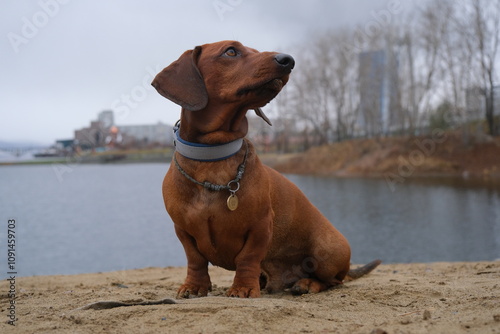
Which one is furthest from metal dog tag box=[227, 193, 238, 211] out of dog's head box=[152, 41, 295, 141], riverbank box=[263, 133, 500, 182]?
riverbank box=[263, 133, 500, 182]

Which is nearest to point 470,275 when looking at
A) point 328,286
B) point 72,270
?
point 328,286

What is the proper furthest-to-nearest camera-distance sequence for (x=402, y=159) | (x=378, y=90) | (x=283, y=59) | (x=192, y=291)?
(x=378, y=90) → (x=402, y=159) → (x=192, y=291) → (x=283, y=59)

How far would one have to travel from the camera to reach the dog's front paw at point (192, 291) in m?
4.03

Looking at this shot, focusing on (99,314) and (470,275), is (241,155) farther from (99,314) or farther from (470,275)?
(470,275)

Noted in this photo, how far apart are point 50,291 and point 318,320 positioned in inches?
119

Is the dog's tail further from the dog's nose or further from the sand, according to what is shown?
the dog's nose

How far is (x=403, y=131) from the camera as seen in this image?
117 feet

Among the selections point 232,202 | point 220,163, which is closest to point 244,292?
point 232,202

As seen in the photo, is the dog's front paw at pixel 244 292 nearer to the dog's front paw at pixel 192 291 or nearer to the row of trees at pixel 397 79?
the dog's front paw at pixel 192 291

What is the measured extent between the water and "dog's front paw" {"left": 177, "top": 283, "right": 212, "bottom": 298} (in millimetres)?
5171

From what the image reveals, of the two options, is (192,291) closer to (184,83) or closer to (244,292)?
(244,292)

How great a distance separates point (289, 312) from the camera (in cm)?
328

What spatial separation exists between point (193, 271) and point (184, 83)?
1.47 m

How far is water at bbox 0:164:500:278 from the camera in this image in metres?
10.4
